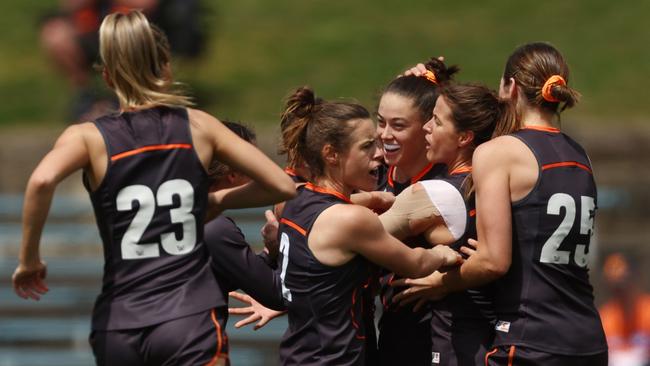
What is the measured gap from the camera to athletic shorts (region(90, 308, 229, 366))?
3.79 m

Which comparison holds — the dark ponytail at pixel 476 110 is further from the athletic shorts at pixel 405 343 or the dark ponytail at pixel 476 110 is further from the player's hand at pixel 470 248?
the athletic shorts at pixel 405 343

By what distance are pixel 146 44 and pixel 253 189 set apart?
594 mm

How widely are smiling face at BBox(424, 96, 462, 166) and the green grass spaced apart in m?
6.29

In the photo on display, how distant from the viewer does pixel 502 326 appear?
4086mm

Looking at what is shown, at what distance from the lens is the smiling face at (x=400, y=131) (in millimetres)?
4379

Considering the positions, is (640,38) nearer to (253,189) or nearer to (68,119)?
(68,119)

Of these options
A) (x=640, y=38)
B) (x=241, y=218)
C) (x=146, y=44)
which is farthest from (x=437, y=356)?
(x=640, y=38)

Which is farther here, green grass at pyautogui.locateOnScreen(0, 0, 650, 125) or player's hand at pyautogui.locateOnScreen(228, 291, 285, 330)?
green grass at pyautogui.locateOnScreen(0, 0, 650, 125)

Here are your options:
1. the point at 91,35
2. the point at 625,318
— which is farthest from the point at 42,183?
the point at 91,35

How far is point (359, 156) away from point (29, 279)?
116cm

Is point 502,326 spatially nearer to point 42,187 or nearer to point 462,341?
point 462,341

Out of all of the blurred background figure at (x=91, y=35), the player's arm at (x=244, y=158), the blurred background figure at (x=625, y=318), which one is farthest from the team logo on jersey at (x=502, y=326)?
the blurred background figure at (x=91, y=35)

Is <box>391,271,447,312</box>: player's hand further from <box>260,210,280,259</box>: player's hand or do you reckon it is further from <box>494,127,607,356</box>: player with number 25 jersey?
<box>260,210,280,259</box>: player's hand

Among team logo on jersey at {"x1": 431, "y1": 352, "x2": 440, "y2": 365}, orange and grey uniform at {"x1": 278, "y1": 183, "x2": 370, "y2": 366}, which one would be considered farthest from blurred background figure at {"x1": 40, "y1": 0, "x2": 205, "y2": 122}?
team logo on jersey at {"x1": 431, "y1": 352, "x2": 440, "y2": 365}
